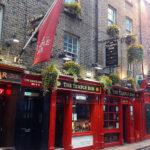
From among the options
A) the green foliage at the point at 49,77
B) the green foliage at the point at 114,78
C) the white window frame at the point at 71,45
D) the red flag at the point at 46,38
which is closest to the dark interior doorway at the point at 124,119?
the green foliage at the point at 114,78

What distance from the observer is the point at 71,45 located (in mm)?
14984

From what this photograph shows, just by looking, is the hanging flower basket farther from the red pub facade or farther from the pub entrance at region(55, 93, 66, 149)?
the pub entrance at region(55, 93, 66, 149)

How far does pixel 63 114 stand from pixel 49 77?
281 centimetres

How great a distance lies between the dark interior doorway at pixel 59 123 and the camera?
542 inches

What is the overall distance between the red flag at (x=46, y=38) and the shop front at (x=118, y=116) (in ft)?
22.0

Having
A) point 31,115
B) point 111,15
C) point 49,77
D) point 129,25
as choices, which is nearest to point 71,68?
point 49,77

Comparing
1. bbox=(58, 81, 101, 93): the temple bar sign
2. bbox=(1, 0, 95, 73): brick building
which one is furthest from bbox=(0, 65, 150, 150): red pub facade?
bbox=(1, 0, 95, 73): brick building

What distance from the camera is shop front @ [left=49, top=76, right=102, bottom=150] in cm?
1316

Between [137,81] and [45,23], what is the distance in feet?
34.7

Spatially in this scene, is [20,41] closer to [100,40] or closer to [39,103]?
[39,103]

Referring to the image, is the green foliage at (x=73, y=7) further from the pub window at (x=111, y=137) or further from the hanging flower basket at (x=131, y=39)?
the pub window at (x=111, y=137)

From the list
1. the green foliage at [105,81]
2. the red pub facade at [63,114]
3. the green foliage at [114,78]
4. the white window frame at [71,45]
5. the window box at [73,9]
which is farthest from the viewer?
the green foliage at [114,78]

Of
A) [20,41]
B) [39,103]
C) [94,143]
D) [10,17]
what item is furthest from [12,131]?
[94,143]

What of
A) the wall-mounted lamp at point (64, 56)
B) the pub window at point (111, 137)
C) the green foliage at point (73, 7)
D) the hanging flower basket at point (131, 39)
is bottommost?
the pub window at point (111, 137)
